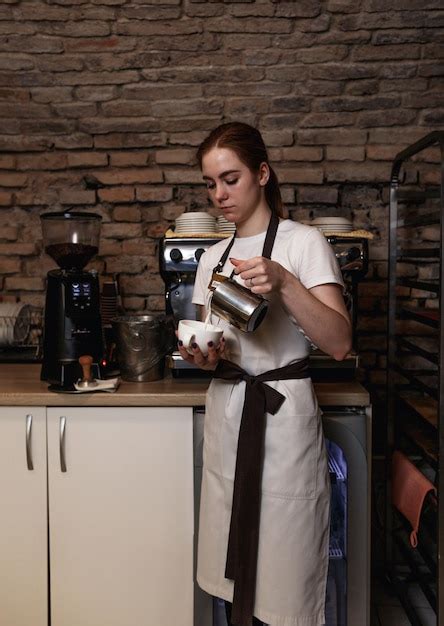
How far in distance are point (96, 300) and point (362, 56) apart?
4.99 feet

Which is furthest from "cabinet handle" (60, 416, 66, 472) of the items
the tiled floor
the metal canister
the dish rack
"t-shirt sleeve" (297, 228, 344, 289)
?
the tiled floor

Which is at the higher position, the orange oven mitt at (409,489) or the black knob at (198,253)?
the black knob at (198,253)

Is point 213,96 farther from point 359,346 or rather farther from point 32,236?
point 359,346

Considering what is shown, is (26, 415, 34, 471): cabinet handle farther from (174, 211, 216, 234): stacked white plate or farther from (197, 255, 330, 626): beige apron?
(174, 211, 216, 234): stacked white plate

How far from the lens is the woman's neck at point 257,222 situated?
1.49 m

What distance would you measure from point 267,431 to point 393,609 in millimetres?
1157

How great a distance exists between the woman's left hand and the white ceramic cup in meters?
0.19

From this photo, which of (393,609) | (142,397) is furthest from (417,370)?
(142,397)

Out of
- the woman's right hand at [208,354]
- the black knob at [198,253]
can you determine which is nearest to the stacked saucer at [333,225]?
the black knob at [198,253]

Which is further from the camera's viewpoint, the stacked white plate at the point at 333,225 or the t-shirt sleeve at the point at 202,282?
the stacked white plate at the point at 333,225

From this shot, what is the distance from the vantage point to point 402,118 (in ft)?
7.95

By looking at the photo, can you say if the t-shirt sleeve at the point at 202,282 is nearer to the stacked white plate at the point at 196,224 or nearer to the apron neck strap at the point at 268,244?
the apron neck strap at the point at 268,244

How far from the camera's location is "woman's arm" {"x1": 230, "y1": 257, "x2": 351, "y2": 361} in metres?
1.24

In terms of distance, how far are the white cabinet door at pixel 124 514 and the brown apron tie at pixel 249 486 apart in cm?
37
